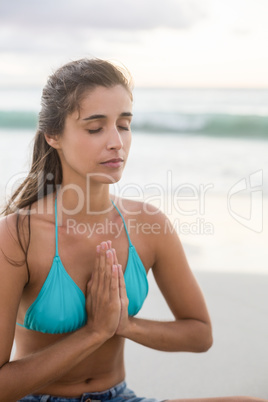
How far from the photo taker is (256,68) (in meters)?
11.3

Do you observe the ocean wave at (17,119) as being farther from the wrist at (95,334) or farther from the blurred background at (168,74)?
the wrist at (95,334)

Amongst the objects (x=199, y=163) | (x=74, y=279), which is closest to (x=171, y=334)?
(x=74, y=279)

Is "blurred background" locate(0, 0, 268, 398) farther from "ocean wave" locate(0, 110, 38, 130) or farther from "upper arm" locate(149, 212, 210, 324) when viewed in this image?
"upper arm" locate(149, 212, 210, 324)

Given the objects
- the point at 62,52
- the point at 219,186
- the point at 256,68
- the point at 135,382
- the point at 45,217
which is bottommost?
the point at 135,382

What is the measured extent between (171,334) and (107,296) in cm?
33

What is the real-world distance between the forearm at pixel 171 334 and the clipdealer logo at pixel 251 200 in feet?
8.74

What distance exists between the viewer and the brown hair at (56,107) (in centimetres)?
184

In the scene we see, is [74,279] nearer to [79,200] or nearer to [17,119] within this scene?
[79,200]

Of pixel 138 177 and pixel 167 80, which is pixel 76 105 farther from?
pixel 167 80

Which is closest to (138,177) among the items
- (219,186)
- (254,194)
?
(219,186)

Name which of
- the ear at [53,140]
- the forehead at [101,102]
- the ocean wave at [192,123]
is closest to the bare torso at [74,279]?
the ear at [53,140]

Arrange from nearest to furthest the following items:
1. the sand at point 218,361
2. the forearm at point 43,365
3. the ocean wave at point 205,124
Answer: the forearm at point 43,365 → the sand at point 218,361 → the ocean wave at point 205,124

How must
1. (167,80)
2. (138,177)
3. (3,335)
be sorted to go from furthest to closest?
(167,80), (138,177), (3,335)

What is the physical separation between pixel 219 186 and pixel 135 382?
143 inches
